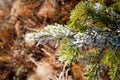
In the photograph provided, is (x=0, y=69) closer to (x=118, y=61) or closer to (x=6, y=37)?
(x=6, y=37)

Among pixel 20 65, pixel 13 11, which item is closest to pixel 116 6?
pixel 20 65

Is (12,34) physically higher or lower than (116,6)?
higher

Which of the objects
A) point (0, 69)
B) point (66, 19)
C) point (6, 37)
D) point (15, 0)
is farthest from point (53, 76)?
point (15, 0)

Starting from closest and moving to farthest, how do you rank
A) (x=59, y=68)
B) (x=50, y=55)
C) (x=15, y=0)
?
(x=59, y=68)
(x=50, y=55)
(x=15, y=0)

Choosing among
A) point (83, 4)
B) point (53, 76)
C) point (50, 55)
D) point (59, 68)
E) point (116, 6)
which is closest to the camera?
point (83, 4)

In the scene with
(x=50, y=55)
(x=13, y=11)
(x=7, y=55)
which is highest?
(x=13, y=11)

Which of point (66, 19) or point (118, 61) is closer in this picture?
point (118, 61)

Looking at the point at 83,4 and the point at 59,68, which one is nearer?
the point at 83,4

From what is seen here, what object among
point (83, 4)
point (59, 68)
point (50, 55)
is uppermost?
point (50, 55)

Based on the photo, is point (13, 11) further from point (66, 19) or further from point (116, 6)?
point (116, 6)
